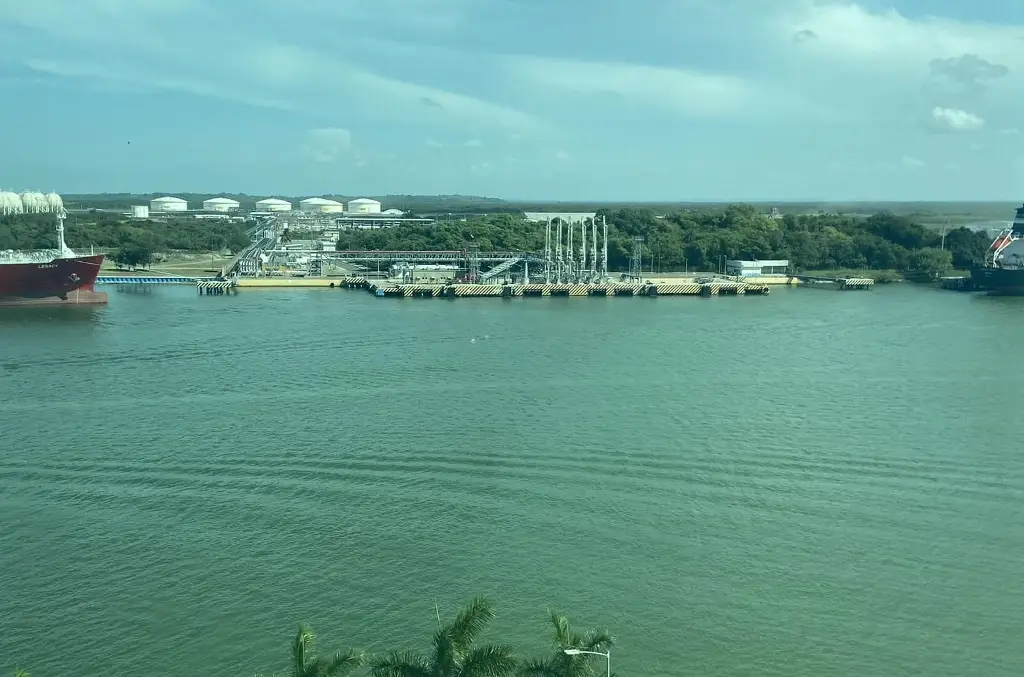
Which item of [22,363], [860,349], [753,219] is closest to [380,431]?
[22,363]

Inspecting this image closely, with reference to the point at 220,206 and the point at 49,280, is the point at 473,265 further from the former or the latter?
the point at 220,206

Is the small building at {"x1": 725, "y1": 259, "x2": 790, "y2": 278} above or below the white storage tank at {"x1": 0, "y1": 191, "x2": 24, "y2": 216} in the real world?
below

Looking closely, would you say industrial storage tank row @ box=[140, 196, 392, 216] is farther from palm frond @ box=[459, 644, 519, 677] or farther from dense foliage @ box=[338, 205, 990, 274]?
palm frond @ box=[459, 644, 519, 677]

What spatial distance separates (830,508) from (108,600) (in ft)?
11.6

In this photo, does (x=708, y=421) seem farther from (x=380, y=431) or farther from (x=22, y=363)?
(x=22, y=363)

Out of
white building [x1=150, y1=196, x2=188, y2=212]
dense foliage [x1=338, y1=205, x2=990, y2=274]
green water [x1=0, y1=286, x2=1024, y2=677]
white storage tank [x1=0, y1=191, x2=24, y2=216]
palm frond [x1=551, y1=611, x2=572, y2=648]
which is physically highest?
white building [x1=150, y1=196, x2=188, y2=212]

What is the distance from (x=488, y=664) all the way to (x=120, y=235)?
21.3 metres

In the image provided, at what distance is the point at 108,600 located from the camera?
4.17 metres

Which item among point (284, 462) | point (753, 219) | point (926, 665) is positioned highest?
point (753, 219)

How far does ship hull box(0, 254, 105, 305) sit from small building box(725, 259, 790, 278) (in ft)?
36.1

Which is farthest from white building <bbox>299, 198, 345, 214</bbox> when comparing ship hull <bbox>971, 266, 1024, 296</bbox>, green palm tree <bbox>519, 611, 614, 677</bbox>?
green palm tree <bbox>519, 611, 614, 677</bbox>

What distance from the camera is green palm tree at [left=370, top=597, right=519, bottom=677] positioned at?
99.6 inches

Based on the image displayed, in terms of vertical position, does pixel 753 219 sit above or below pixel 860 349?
above

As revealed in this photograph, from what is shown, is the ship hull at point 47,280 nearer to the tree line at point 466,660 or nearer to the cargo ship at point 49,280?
the cargo ship at point 49,280
